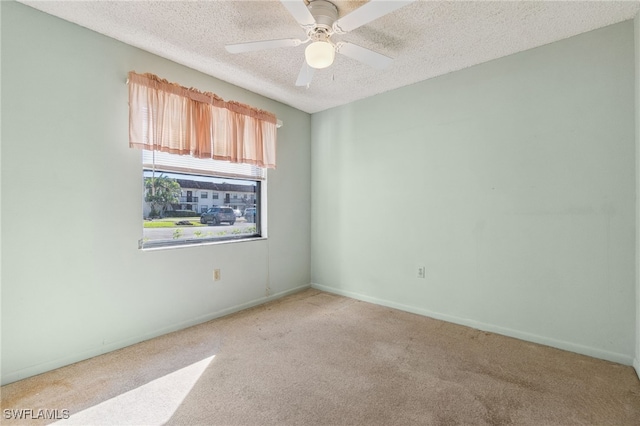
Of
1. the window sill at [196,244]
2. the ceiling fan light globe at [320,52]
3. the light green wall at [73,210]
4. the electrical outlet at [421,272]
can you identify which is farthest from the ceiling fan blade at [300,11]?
the electrical outlet at [421,272]

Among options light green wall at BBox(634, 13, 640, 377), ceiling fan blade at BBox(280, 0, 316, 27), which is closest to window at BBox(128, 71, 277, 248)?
ceiling fan blade at BBox(280, 0, 316, 27)

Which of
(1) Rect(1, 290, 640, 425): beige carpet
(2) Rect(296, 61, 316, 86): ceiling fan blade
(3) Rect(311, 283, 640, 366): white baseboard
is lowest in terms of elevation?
(1) Rect(1, 290, 640, 425): beige carpet

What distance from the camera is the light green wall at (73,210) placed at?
1.93 metres

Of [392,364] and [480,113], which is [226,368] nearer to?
[392,364]

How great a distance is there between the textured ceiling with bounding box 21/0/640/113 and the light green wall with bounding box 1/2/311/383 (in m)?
0.26

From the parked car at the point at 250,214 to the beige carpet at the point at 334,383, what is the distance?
4.33 ft

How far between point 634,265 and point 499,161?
1.21m

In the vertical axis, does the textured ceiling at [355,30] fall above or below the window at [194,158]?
above

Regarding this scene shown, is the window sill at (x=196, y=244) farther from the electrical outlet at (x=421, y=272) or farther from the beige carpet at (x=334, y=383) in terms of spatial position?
the electrical outlet at (x=421, y=272)

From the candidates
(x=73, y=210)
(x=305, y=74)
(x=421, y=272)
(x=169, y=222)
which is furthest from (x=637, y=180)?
(x=73, y=210)

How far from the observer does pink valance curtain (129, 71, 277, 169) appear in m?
2.43

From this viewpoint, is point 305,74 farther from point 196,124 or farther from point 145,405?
point 145,405

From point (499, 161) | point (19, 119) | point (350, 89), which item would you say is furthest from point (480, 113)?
point (19, 119)

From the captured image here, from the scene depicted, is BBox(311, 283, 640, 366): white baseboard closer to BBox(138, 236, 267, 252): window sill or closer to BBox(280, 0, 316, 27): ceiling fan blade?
BBox(138, 236, 267, 252): window sill
